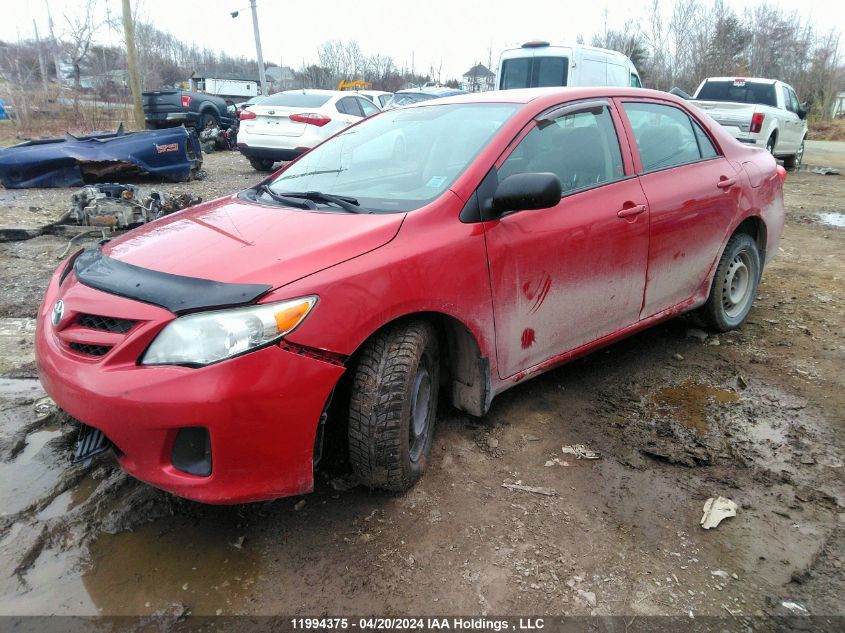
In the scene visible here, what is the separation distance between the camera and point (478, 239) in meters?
2.61

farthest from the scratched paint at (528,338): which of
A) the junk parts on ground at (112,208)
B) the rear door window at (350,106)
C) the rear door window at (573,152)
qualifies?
the rear door window at (350,106)

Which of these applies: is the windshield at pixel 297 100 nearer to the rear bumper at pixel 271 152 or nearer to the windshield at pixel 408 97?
the rear bumper at pixel 271 152

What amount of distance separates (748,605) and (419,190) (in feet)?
6.54

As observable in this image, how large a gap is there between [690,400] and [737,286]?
1.29m

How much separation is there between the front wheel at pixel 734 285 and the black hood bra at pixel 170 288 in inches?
125

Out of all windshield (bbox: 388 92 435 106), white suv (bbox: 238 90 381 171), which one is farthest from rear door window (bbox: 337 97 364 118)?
windshield (bbox: 388 92 435 106)

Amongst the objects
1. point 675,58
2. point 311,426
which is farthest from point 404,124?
point 675,58

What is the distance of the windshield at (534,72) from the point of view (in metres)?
11.2

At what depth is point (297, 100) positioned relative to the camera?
1188cm

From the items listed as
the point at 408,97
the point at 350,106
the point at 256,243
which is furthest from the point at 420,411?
the point at 408,97

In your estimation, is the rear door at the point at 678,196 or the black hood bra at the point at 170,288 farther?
the rear door at the point at 678,196

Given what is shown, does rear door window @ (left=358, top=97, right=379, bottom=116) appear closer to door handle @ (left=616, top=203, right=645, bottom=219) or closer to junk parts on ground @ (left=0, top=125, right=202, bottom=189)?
junk parts on ground @ (left=0, top=125, right=202, bottom=189)

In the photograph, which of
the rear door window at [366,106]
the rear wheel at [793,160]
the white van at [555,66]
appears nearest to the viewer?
the white van at [555,66]

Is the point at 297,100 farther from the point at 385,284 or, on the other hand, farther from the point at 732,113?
the point at 385,284
